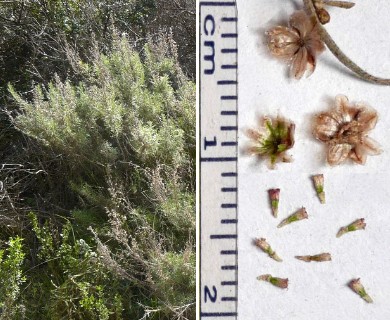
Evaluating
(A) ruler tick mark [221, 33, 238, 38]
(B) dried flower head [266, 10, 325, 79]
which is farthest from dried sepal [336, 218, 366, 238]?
(A) ruler tick mark [221, 33, 238, 38]

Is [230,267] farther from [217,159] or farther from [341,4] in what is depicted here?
[341,4]

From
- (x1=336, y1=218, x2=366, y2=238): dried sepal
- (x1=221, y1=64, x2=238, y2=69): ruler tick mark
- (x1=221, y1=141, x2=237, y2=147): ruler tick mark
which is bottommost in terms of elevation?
(x1=336, y1=218, x2=366, y2=238): dried sepal

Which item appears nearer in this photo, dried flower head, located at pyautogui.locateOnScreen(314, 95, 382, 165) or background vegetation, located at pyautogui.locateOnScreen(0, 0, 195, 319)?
dried flower head, located at pyautogui.locateOnScreen(314, 95, 382, 165)

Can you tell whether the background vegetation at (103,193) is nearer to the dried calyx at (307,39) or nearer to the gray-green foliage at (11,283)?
the gray-green foliage at (11,283)

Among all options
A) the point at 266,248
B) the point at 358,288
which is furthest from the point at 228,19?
the point at 358,288

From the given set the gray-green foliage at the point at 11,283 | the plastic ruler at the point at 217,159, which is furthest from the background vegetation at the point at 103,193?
the plastic ruler at the point at 217,159

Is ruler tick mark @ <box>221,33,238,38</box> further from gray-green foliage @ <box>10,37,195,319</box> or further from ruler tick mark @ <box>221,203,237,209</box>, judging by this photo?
gray-green foliage @ <box>10,37,195,319</box>

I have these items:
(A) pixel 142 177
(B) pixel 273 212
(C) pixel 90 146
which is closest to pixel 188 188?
(A) pixel 142 177
